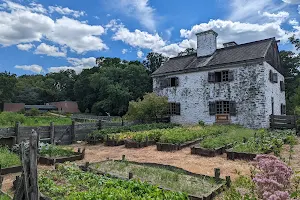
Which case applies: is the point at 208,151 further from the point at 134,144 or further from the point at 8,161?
the point at 8,161

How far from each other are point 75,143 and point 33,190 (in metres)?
10.0

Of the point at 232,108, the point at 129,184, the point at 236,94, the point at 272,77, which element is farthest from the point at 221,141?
the point at 272,77

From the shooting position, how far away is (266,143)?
31.8 ft

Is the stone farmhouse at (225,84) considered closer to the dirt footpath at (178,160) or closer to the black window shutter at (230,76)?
the black window shutter at (230,76)

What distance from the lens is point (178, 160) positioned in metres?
8.66

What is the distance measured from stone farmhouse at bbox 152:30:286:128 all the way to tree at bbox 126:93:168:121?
214 cm

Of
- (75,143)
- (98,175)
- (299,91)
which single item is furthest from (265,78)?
(98,175)

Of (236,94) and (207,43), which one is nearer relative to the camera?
(236,94)

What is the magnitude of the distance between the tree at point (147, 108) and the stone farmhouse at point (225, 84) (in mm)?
2145

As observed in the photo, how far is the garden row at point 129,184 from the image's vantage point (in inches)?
150

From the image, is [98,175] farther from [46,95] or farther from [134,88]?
[46,95]

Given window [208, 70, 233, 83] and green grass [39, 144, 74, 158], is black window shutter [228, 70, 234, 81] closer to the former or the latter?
window [208, 70, 233, 83]

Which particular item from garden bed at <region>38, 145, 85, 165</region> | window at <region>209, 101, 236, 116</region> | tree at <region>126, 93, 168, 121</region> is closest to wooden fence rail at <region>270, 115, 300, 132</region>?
window at <region>209, 101, 236, 116</region>

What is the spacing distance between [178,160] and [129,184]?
15.0ft
